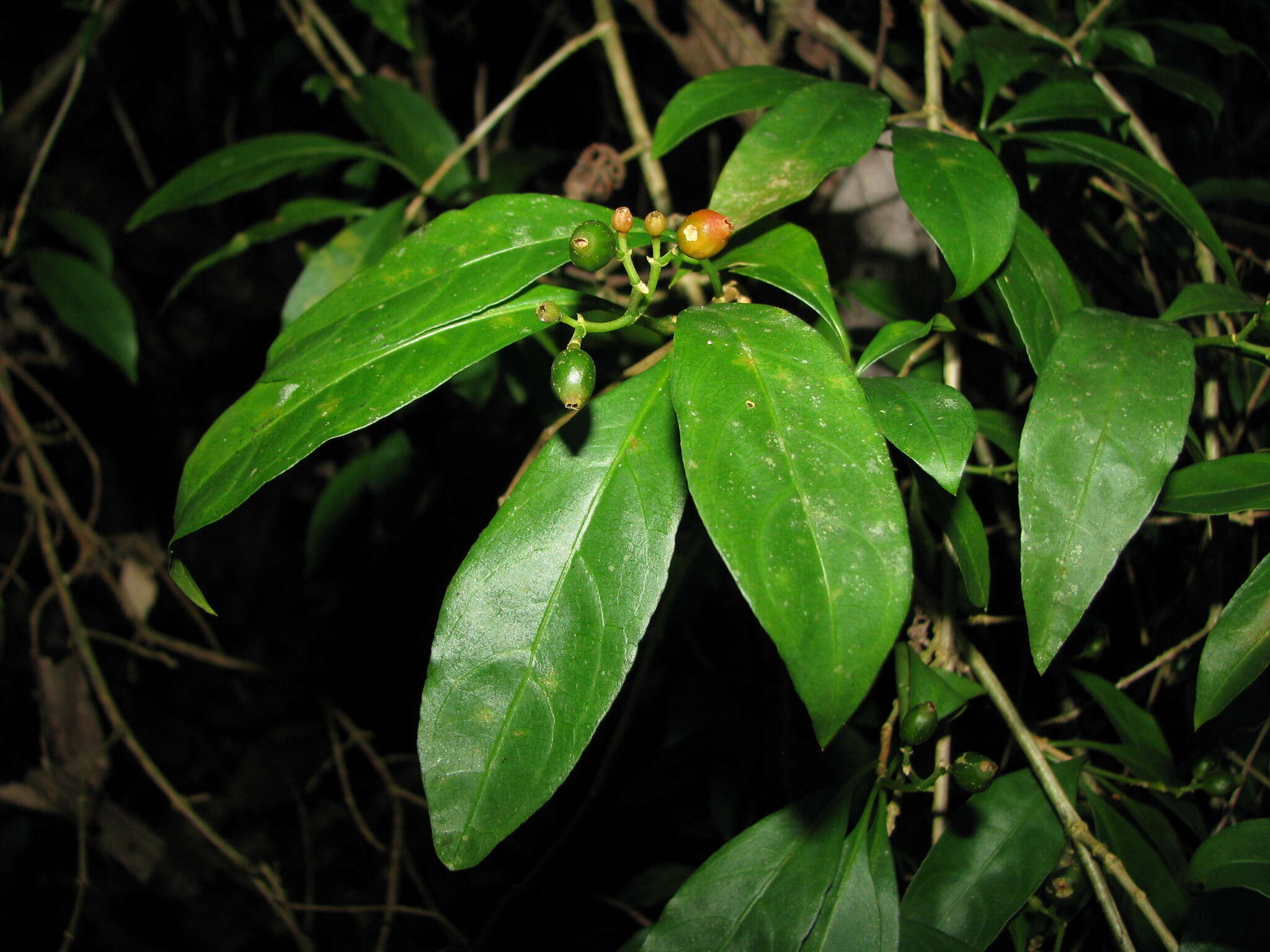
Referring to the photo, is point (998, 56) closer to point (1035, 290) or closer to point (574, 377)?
point (1035, 290)

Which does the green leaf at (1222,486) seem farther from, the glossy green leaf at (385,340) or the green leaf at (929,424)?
the glossy green leaf at (385,340)

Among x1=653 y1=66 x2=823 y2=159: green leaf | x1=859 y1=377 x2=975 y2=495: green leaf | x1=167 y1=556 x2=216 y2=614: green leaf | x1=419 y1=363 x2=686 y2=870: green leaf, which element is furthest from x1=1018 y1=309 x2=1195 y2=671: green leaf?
x1=167 y1=556 x2=216 y2=614: green leaf

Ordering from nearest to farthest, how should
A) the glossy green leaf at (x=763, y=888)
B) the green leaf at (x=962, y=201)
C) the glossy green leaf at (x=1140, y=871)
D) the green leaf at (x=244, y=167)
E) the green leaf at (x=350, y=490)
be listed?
the green leaf at (x=962, y=201) → the glossy green leaf at (x=763, y=888) → the glossy green leaf at (x=1140, y=871) → the green leaf at (x=244, y=167) → the green leaf at (x=350, y=490)

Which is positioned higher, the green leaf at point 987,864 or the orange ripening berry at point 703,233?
the orange ripening berry at point 703,233

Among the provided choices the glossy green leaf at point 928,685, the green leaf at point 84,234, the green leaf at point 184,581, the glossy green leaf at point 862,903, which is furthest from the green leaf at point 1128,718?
the green leaf at point 84,234

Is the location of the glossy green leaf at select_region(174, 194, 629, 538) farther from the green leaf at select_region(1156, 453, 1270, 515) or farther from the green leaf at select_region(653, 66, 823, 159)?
the green leaf at select_region(1156, 453, 1270, 515)

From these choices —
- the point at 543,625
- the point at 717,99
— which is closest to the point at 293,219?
the point at 717,99

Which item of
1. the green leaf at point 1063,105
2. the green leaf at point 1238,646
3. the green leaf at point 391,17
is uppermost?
the green leaf at point 391,17
